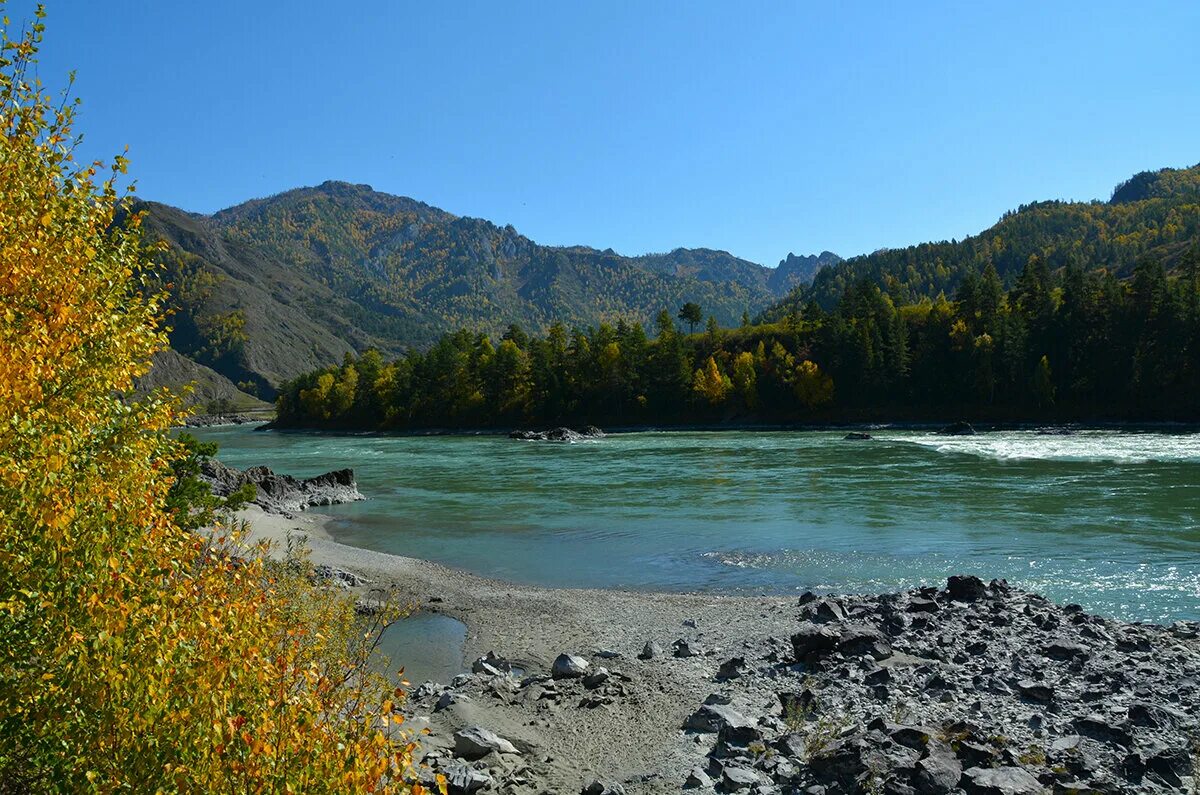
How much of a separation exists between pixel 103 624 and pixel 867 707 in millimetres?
11491

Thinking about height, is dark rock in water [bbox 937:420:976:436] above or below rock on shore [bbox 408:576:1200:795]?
above

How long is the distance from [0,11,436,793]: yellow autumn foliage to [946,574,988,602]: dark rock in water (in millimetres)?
16492

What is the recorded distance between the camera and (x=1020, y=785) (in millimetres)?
9672

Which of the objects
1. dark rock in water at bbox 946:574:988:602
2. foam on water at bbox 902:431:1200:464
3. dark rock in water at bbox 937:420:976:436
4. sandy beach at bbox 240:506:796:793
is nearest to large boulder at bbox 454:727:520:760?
sandy beach at bbox 240:506:796:793

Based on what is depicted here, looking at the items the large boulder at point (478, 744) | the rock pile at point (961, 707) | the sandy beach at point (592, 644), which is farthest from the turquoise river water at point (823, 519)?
the large boulder at point (478, 744)

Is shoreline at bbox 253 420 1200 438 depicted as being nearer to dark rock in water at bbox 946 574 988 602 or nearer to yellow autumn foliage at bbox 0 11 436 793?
dark rock in water at bbox 946 574 988 602

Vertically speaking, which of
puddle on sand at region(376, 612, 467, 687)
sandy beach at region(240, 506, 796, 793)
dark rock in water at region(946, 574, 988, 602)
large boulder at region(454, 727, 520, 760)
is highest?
dark rock in water at region(946, 574, 988, 602)

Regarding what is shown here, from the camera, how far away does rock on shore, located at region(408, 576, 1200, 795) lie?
34.2 ft

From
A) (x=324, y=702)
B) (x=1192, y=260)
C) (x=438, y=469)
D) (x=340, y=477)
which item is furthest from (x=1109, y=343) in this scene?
(x=324, y=702)

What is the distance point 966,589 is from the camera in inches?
778

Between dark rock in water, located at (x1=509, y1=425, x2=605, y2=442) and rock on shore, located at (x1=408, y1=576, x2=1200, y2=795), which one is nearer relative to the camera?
rock on shore, located at (x1=408, y1=576, x2=1200, y2=795)

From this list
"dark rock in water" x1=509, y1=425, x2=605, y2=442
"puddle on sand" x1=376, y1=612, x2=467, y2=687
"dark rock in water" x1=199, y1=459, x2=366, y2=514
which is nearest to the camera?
"puddle on sand" x1=376, y1=612, x2=467, y2=687

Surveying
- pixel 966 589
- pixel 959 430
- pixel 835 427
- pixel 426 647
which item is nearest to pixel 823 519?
pixel 966 589

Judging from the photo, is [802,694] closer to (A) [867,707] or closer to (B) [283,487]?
(A) [867,707]
